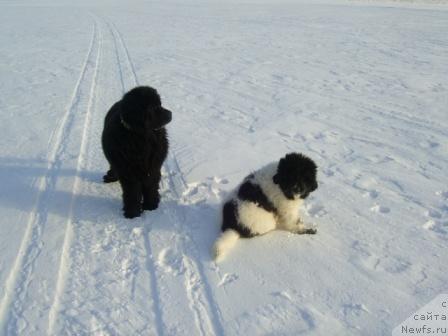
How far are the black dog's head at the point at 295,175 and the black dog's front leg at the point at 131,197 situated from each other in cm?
156

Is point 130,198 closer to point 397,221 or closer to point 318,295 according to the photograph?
point 318,295

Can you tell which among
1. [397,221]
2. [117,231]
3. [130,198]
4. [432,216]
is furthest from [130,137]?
[432,216]

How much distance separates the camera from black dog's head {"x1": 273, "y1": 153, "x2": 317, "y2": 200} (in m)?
3.83

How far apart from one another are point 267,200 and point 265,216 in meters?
0.16

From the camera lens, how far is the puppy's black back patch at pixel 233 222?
3.92 m

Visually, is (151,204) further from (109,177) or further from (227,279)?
(227,279)

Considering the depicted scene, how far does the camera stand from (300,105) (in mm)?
8117

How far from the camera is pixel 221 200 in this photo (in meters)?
4.80

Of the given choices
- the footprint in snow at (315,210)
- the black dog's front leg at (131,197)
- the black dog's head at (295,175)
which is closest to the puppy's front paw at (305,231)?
the footprint in snow at (315,210)

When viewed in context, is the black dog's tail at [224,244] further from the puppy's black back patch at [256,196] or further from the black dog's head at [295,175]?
the black dog's head at [295,175]

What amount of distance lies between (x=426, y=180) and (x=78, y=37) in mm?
15962

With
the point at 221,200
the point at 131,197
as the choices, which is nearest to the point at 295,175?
the point at 221,200

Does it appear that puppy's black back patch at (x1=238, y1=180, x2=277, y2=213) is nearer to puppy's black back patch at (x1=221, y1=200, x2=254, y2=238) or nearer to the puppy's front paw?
puppy's black back patch at (x1=221, y1=200, x2=254, y2=238)

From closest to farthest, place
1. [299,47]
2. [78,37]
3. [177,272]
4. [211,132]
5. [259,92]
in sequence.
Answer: [177,272] < [211,132] < [259,92] < [299,47] < [78,37]
